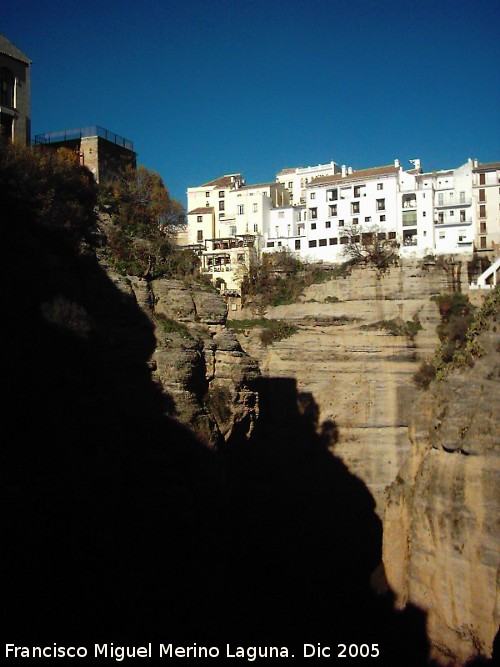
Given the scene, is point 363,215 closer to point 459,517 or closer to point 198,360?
point 198,360

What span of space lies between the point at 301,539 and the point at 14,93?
75.2ft

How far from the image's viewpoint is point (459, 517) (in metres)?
26.0

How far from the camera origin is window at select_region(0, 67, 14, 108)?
3316cm

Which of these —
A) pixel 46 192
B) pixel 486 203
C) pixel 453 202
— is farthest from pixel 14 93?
pixel 486 203

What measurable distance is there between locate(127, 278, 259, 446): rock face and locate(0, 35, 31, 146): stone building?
9819mm

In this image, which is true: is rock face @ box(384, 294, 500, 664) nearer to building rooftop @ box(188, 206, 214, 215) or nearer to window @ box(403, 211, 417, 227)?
window @ box(403, 211, 417, 227)

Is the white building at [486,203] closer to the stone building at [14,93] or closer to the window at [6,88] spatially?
the stone building at [14,93]

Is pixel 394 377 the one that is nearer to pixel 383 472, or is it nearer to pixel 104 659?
pixel 383 472

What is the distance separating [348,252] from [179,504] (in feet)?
86.9

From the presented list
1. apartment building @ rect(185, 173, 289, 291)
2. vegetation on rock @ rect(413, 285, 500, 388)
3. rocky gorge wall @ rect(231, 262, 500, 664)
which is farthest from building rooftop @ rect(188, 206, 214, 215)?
vegetation on rock @ rect(413, 285, 500, 388)

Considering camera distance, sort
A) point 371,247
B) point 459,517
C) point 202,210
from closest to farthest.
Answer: point 459,517 < point 371,247 < point 202,210

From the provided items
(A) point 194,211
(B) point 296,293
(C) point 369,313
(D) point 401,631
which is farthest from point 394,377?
(A) point 194,211

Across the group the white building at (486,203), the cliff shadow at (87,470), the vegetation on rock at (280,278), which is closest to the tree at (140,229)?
the cliff shadow at (87,470)

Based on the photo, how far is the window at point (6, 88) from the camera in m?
33.2
